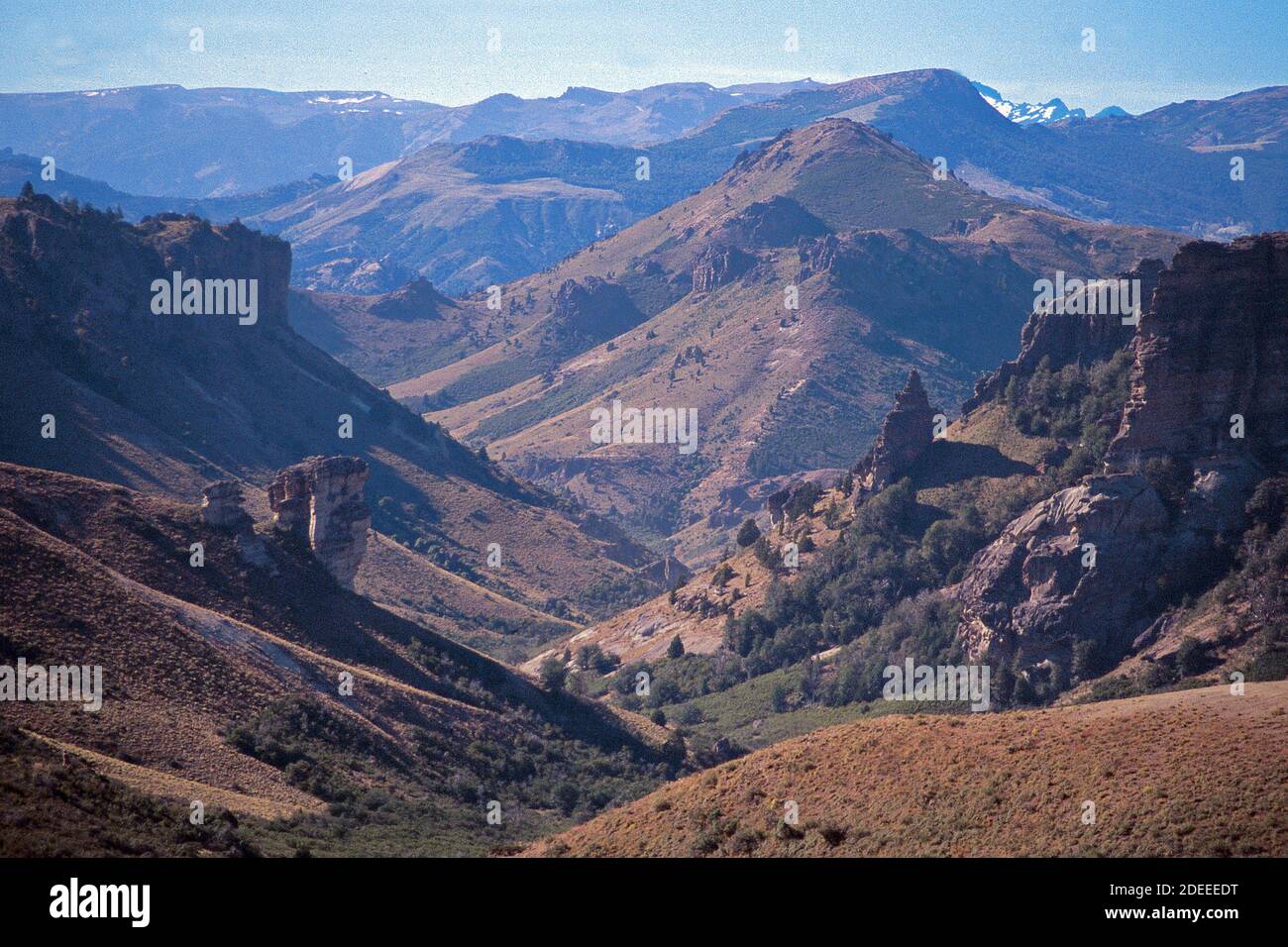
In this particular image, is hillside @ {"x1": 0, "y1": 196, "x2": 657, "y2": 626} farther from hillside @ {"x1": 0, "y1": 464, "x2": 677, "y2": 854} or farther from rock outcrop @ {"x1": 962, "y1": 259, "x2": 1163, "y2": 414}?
rock outcrop @ {"x1": 962, "y1": 259, "x2": 1163, "y2": 414}

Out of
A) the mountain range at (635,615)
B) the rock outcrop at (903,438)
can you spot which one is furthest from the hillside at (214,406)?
the rock outcrop at (903,438)

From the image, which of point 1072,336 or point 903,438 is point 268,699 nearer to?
point 903,438

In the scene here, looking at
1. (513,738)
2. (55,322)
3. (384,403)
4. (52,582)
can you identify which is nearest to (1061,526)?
(513,738)

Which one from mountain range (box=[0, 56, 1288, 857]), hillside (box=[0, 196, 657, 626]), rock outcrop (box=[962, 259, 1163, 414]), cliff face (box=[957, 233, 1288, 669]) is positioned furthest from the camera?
hillside (box=[0, 196, 657, 626])

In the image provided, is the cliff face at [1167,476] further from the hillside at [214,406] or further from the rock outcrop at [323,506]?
the hillside at [214,406]

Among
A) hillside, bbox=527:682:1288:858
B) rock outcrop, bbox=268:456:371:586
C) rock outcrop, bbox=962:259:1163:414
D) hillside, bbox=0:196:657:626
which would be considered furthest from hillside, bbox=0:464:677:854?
rock outcrop, bbox=962:259:1163:414

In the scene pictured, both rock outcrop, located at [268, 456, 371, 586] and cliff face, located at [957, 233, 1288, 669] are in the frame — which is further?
rock outcrop, located at [268, 456, 371, 586]

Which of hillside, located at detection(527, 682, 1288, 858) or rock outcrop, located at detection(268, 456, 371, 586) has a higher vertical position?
rock outcrop, located at detection(268, 456, 371, 586)
